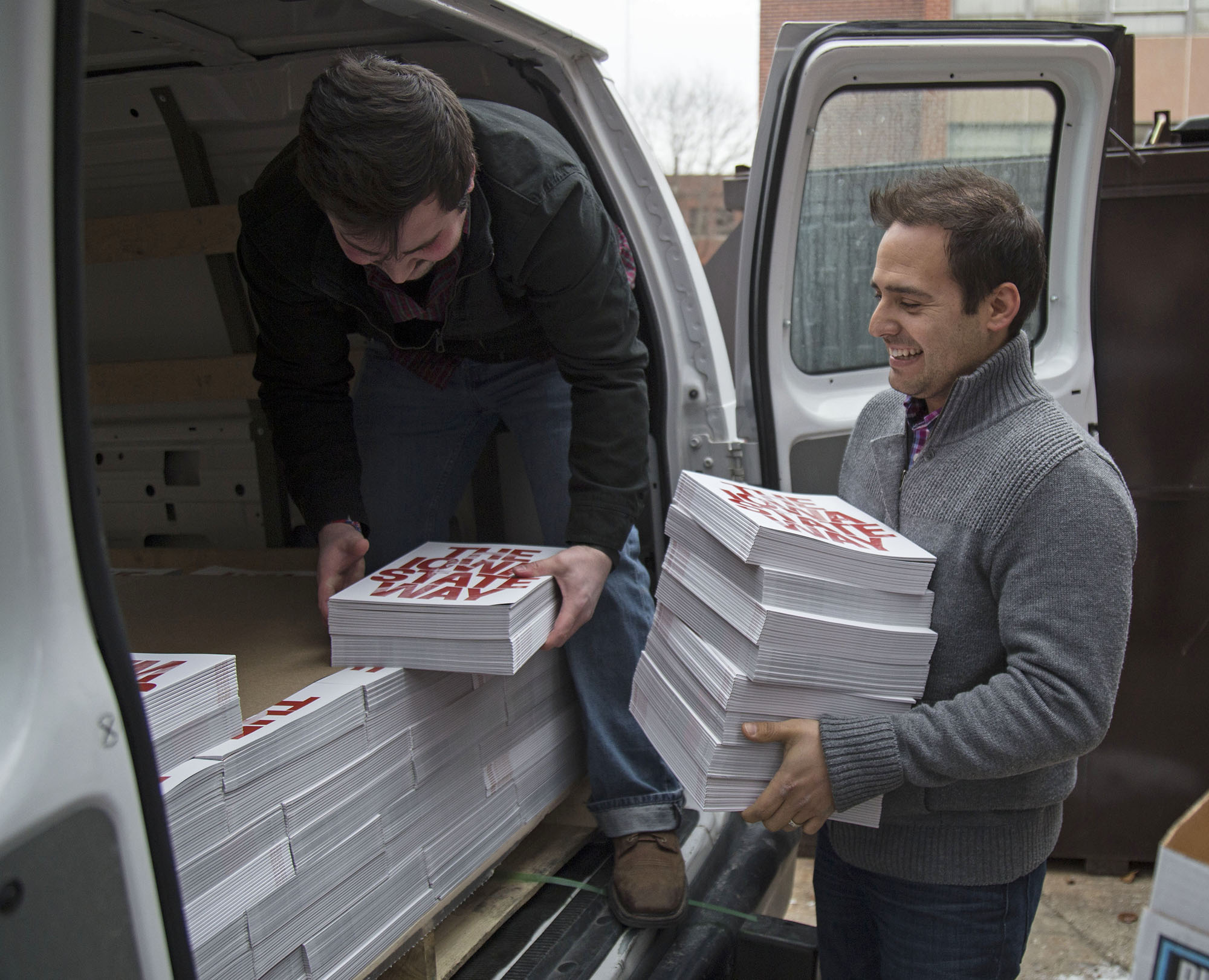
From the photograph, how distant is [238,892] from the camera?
1.44m

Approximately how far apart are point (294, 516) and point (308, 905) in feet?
5.98

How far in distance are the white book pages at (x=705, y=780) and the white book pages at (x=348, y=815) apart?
1.59 feet

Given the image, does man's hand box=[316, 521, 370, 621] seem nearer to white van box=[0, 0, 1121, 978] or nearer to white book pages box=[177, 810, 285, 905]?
white van box=[0, 0, 1121, 978]

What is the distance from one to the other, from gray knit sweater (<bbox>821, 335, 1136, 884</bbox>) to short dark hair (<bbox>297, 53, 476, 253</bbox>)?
3.16ft

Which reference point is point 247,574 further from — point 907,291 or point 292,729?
point 907,291

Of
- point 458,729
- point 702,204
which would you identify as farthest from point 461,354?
point 702,204

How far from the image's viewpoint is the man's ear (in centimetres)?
155

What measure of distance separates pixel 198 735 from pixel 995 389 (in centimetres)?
133

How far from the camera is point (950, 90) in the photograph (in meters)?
2.60

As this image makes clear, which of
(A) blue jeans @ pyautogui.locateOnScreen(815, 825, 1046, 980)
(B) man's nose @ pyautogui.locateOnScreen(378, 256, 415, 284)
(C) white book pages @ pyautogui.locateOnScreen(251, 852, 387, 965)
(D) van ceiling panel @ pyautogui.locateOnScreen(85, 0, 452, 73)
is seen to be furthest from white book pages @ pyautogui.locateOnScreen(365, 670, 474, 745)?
(D) van ceiling panel @ pyautogui.locateOnScreen(85, 0, 452, 73)

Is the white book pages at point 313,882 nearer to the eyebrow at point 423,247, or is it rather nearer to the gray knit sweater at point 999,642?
the gray knit sweater at point 999,642

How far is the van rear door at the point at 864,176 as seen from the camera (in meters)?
2.47

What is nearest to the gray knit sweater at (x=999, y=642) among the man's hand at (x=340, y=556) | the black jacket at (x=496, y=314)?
the black jacket at (x=496, y=314)

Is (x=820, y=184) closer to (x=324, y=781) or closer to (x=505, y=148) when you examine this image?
(x=505, y=148)
